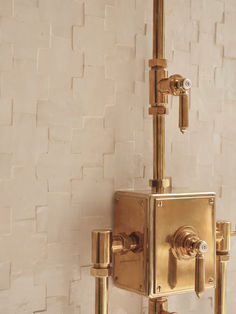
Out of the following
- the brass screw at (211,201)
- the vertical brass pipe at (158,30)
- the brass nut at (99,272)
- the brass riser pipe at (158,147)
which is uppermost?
the vertical brass pipe at (158,30)

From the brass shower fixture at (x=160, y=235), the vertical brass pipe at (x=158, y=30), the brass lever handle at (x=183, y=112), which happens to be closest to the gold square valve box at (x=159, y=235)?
the brass shower fixture at (x=160, y=235)

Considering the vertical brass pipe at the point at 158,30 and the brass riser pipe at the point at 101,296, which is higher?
the vertical brass pipe at the point at 158,30

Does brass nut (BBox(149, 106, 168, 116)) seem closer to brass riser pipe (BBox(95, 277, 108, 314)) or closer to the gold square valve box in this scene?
the gold square valve box

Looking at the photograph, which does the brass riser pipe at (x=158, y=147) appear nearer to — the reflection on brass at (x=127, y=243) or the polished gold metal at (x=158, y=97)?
the polished gold metal at (x=158, y=97)

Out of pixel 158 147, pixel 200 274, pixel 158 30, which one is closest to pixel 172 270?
pixel 200 274

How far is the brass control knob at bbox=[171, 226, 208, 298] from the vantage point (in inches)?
28.7

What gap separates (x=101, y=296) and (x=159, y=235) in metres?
0.14

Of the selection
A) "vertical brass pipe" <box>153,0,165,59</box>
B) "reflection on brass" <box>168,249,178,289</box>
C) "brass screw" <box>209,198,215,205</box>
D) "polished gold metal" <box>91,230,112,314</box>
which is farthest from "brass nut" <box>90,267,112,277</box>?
"vertical brass pipe" <box>153,0,165,59</box>

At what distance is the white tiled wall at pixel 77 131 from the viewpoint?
730mm

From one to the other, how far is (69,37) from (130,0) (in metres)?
0.14

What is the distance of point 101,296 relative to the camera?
0.75 m

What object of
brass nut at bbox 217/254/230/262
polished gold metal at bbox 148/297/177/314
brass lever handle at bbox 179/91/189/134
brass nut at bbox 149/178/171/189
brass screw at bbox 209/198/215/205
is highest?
brass lever handle at bbox 179/91/189/134

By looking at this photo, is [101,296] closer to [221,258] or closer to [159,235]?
[159,235]

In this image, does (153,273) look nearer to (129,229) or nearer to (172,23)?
(129,229)
